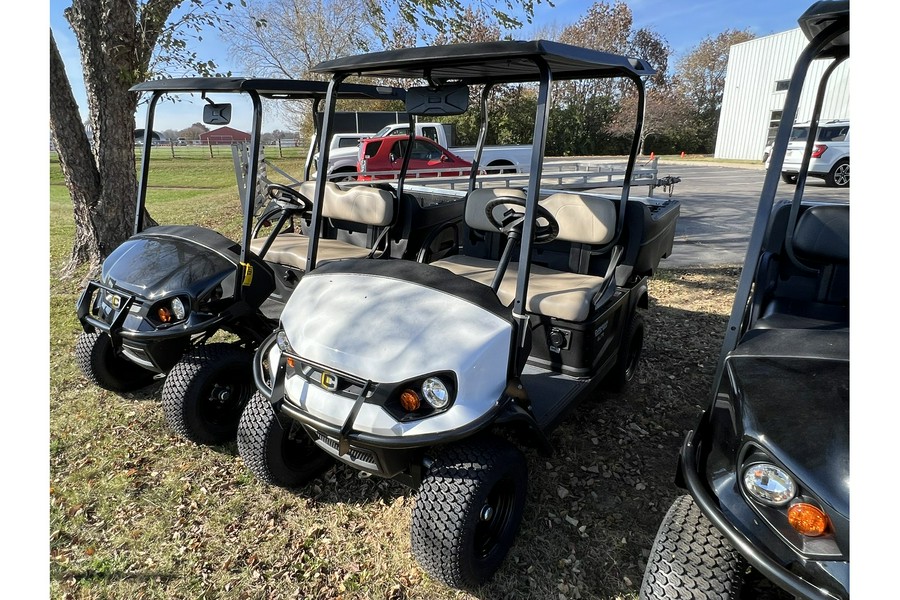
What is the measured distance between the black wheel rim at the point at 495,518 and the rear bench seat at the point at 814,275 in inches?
56.3

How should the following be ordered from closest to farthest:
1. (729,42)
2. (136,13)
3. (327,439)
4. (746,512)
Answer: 1. (746,512)
2. (327,439)
3. (136,13)
4. (729,42)

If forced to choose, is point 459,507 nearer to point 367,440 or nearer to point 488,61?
point 367,440

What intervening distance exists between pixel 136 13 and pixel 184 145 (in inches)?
1517

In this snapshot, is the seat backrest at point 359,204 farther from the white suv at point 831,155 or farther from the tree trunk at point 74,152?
the white suv at point 831,155

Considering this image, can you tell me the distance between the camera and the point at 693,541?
5.41ft

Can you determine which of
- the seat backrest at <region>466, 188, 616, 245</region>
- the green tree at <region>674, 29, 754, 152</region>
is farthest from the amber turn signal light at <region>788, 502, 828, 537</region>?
the green tree at <region>674, 29, 754, 152</region>

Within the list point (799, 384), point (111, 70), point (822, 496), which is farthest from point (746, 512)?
point (111, 70)

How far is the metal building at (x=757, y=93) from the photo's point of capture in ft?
74.5

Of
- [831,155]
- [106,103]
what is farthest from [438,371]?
[831,155]

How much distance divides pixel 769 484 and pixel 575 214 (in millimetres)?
2141

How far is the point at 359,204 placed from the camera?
4.27 metres

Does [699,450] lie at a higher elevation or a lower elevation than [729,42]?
lower

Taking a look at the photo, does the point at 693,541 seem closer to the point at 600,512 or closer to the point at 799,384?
the point at 799,384

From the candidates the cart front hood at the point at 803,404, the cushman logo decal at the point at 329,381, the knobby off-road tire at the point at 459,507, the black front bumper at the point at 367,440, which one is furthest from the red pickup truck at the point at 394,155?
the cart front hood at the point at 803,404
